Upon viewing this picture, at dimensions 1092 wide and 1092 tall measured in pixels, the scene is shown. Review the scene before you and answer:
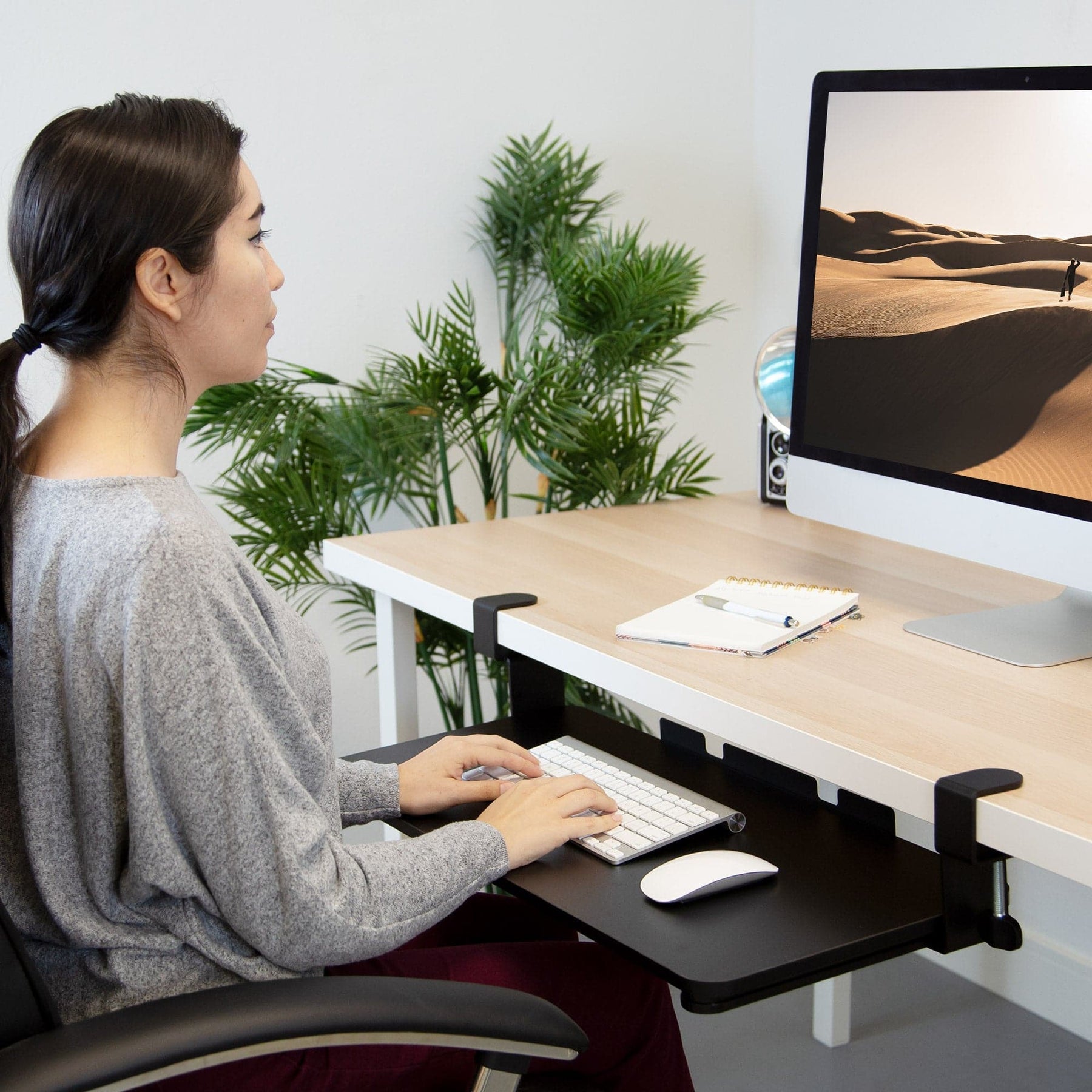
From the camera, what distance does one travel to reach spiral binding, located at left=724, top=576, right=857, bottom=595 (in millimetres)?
1460

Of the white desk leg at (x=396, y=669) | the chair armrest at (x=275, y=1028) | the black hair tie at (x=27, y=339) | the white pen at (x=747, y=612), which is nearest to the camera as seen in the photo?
the chair armrest at (x=275, y=1028)

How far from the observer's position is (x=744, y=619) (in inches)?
54.5

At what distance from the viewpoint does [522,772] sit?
4.17ft

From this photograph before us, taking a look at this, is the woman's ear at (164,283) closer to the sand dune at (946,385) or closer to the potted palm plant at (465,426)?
the sand dune at (946,385)

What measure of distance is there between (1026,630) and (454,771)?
596 mm

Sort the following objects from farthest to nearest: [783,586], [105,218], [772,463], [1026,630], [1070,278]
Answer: [772,463], [783,586], [1026,630], [1070,278], [105,218]

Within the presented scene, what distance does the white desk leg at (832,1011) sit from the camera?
78.8 inches

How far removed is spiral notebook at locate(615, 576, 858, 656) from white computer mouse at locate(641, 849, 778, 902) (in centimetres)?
29

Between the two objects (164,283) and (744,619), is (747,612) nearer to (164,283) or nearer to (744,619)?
(744,619)

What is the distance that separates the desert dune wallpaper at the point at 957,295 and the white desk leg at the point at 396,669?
1.99 ft

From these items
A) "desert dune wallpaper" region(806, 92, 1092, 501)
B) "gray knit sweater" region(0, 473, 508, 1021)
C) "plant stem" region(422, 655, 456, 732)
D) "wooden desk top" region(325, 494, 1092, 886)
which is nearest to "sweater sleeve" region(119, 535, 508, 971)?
"gray knit sweater" region(0, 473, 508, 1021)

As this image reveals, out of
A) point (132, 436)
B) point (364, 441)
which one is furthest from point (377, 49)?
point (132, 436)

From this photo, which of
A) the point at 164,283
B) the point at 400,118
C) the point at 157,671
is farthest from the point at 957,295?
the point at 400,118

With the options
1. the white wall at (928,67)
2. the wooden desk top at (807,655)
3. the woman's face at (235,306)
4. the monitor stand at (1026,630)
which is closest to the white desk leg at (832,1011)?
the white wall at (928,67)
